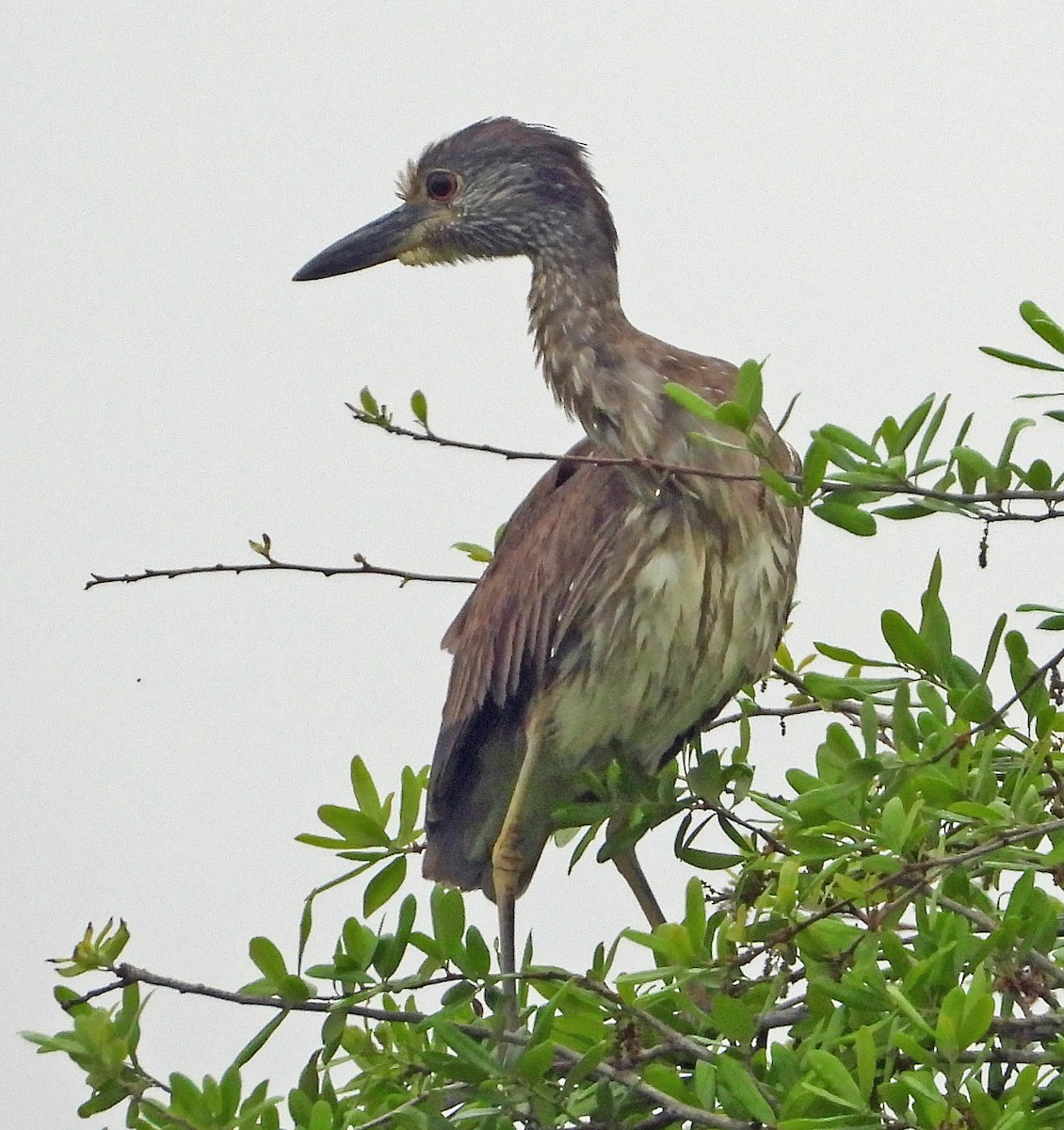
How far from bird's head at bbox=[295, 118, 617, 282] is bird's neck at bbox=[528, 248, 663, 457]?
0.11 metres

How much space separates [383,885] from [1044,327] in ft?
4.21

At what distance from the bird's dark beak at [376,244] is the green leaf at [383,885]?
165cm

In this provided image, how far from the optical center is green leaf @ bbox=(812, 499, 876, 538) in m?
1.92

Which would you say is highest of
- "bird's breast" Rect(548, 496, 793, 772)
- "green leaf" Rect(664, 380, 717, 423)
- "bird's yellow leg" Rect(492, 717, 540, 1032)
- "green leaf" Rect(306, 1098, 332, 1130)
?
"bird's breast" Rect(548, 496, 793, 772)

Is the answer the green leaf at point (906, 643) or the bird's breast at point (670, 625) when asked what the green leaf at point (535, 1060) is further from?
the bird's breast at point (670, 625)

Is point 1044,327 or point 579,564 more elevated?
point 579,564

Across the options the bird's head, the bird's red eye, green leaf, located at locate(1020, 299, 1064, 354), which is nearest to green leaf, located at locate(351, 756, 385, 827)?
green leaf, located at locate(1020, 299, 1064, 354)

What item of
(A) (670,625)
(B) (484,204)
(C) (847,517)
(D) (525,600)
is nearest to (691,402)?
(C) (847,517)

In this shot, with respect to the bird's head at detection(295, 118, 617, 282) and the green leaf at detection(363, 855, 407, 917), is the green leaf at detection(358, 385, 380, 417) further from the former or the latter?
the bird's head at detection(295, 118, 617, 282)

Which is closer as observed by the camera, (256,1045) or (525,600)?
(256,1045)

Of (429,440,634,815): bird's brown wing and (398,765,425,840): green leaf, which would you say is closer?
(398,765,425,840): green leaf

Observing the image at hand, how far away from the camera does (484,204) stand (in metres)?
3.93

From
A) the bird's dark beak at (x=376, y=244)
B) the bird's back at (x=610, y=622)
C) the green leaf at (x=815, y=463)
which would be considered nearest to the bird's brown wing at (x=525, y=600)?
the bird's back at (x=610, y=622)

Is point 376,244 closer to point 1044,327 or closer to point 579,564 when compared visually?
point 579,564
